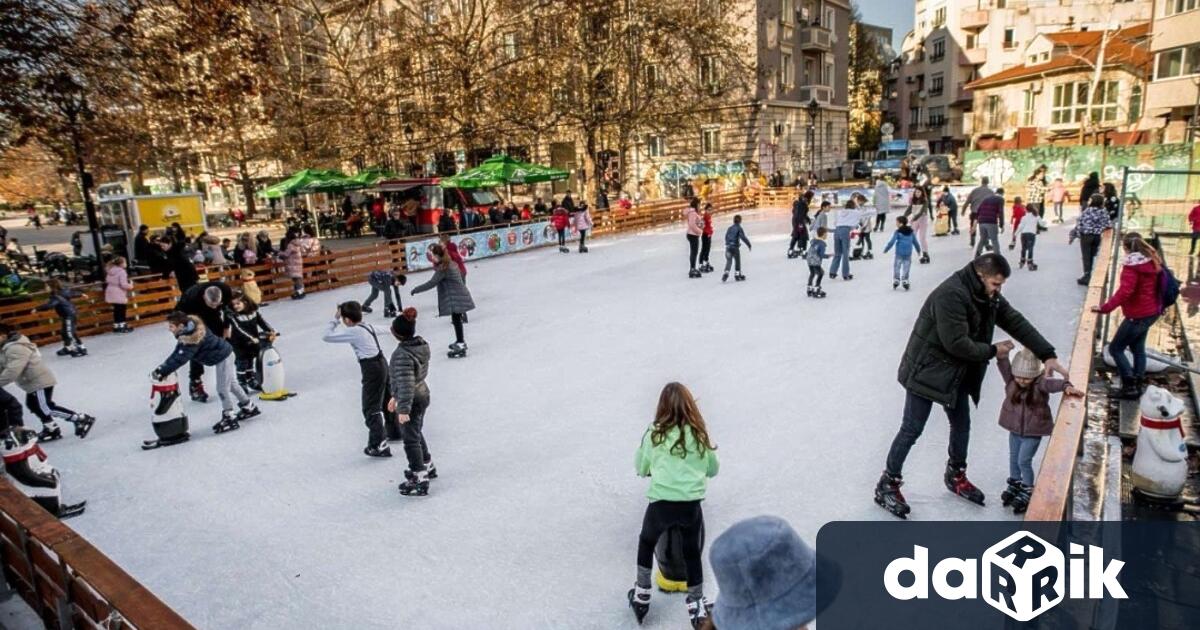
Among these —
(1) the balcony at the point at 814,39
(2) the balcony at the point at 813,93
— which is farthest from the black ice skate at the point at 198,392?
(1) the balcony at the point at 814,39

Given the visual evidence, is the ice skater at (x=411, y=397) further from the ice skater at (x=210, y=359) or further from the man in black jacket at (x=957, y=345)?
the man in black jacket at (x=957, y=345)

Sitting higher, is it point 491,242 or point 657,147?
point 657,147

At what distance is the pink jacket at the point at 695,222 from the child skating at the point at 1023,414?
9.80m

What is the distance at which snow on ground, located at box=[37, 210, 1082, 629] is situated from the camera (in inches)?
163

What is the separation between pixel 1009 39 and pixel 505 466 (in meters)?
59.5

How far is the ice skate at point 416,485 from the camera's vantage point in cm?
528

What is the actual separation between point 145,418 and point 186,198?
16.4 m

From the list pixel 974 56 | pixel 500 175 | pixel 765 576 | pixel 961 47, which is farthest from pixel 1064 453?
pixel 961 47

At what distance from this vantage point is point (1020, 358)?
437 centimetres

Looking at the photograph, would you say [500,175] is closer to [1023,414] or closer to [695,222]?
[695,222]

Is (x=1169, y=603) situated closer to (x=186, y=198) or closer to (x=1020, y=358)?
(x=1020, y=358)

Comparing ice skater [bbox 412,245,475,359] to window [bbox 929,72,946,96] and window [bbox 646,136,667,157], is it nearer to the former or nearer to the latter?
window [bbox 646,136,667,157]

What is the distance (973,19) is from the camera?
51781 millimetres

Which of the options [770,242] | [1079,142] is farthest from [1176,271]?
[1079,142]
